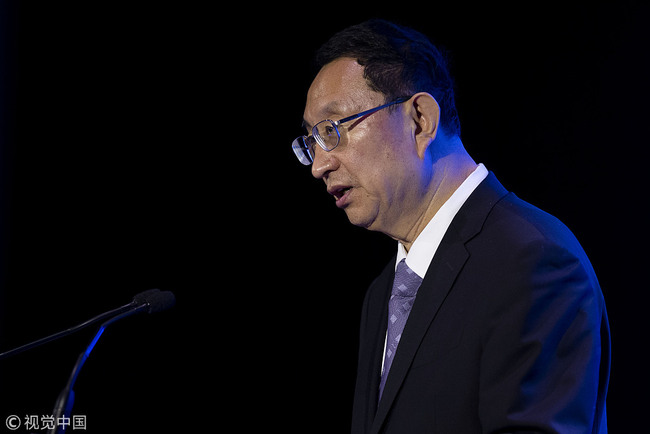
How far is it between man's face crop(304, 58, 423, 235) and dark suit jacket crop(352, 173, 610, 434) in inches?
6.7

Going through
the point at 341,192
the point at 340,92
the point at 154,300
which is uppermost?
the point at 340,92

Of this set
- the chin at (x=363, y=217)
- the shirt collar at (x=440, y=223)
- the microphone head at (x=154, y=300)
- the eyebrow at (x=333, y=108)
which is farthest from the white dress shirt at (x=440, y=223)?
the microphone head at (x=154, y=300)

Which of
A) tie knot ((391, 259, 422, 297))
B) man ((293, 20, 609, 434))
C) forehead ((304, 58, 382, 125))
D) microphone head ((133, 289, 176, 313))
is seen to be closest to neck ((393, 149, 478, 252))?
man ((293, 20, 609, 434))

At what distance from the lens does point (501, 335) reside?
1211 millimetres

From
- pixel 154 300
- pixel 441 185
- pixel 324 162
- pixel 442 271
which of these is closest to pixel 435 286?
pixel 442 271

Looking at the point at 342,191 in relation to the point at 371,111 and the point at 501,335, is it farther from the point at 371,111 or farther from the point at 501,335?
the point at 501,335

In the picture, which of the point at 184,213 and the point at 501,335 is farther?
the point at 184,213

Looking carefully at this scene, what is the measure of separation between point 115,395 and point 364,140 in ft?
5.72

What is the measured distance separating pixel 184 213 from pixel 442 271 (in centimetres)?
156

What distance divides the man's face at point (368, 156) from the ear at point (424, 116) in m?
0.02

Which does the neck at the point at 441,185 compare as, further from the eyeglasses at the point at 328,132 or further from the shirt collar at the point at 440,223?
the eyeglasses at the point at 328,132

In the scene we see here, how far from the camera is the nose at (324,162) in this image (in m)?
1.58

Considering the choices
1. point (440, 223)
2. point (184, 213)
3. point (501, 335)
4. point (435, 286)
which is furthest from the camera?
point (184, 213)

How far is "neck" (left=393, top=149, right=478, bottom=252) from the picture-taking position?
5.06 feet
